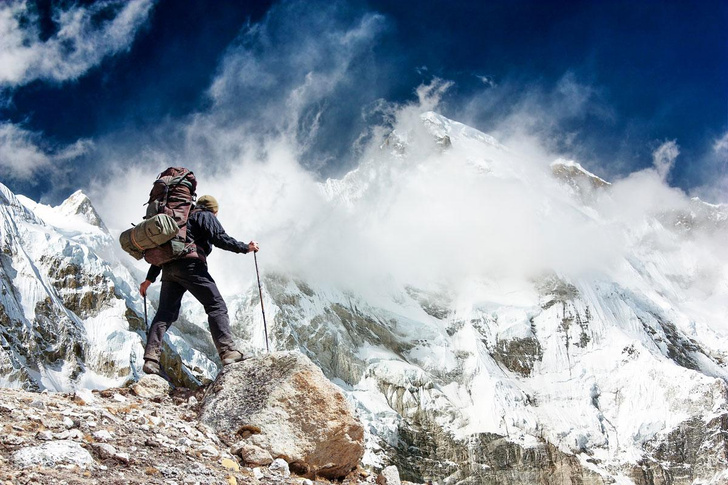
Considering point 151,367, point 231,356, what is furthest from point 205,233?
point 151,367

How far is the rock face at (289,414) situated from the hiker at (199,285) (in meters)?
0.73

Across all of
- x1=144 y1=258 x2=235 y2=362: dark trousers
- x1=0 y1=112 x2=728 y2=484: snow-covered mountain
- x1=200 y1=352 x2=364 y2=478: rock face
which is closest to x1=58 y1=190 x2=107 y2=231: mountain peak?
x1=0 y1=112 x2=728 y2=484: snow-covered mountain

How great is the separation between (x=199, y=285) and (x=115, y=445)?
327 cm

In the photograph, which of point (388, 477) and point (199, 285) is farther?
point (199, 285)

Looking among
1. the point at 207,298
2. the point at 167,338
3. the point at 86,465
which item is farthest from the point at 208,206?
the point at 167,338

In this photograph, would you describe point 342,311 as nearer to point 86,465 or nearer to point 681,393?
point 681,393

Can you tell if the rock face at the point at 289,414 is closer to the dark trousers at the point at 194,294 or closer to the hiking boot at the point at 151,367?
the dark trousers at the point at 194,294

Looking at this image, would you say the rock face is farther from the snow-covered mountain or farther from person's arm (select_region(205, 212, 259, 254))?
the snow-covered mountain

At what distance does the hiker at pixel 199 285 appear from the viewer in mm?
8711

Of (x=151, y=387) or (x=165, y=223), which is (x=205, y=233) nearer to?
(x=165, y=223)

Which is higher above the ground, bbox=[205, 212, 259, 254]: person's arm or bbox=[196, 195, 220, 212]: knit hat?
bbox=[196, 195, 220, 212]: knit hat

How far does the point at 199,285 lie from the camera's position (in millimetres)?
8773

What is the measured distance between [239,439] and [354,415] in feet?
5.22

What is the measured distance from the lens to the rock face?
738 cm
